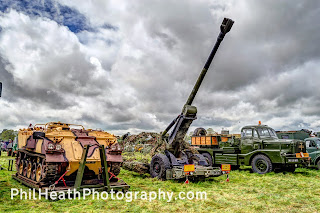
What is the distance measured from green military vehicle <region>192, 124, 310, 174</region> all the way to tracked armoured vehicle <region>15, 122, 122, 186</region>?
779 centimetres

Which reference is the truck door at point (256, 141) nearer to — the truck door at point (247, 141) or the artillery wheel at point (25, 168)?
the truck door at point (247, 141)

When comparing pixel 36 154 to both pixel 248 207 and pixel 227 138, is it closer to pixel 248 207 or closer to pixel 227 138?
pixel 248 207

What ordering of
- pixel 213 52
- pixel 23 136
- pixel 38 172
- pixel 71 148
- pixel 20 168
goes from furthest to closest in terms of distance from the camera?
pixel 20 168 → pixel 23 136 → pixel 213 52 → pixel 38 172 → pixel 71 148

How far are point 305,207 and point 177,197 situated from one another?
327cm

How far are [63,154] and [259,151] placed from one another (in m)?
9.61

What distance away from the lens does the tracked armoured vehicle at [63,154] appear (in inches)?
302

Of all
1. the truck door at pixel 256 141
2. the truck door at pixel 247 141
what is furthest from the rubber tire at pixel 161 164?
the truck door at pixel 256 141

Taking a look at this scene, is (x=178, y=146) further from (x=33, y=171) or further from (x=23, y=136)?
(x=23, y=136)

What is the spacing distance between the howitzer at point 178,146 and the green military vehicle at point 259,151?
12.0 ft

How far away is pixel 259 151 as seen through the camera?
43.9ft

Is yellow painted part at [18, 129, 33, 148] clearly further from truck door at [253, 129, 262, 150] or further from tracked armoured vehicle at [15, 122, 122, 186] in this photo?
truck door at [253, 129, 262, 150]

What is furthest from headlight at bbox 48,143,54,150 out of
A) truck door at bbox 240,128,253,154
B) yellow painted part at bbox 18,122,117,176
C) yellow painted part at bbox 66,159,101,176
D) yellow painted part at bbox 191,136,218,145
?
yellow painted part at bbox 191,136,218,145

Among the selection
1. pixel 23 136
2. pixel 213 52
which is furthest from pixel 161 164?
pixel 23 136

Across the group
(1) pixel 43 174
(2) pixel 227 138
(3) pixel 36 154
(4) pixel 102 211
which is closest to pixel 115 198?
(4) pixel 102 211
